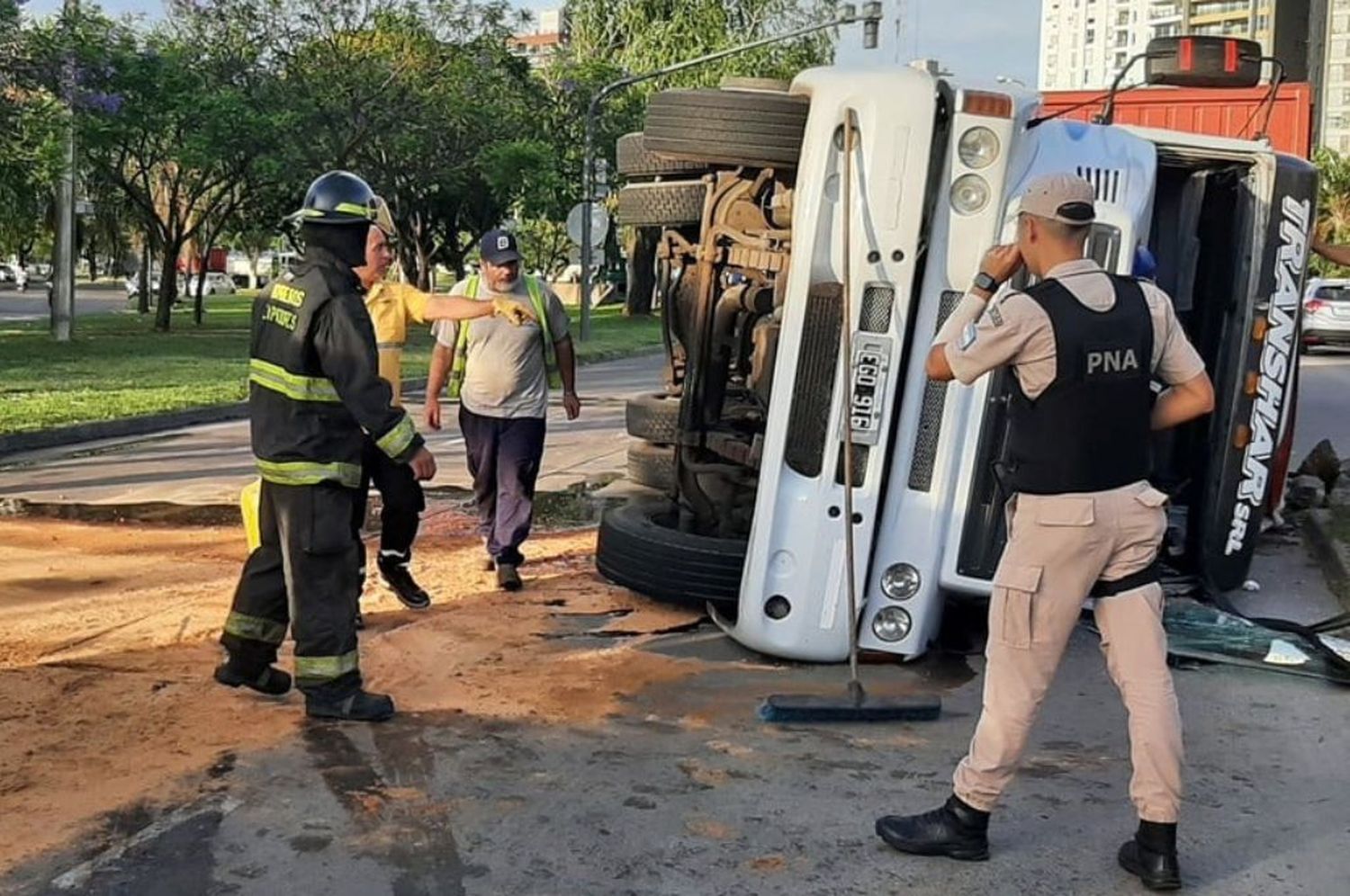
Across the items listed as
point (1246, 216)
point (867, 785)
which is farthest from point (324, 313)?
point (1246, 216)

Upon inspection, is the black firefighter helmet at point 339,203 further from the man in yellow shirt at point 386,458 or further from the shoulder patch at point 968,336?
the shoulder patch at point 968,336

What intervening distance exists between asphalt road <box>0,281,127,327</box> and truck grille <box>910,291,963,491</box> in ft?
107

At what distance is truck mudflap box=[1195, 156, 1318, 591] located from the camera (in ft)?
22.8

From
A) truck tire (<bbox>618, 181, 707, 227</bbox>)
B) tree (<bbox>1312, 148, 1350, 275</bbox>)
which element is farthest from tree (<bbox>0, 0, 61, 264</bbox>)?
tree (<bbox>1312, 148, 1350, 275</bbox>)

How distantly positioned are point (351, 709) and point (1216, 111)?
8603mm

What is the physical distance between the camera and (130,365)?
22062 millimetres

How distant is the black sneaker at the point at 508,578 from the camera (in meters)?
7.41

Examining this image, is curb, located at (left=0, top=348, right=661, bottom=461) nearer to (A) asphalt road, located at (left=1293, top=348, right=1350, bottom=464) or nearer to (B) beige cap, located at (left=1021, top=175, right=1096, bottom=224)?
(A) asphalt road, located at (left=1293, top=348, right=1350, bottom=464)

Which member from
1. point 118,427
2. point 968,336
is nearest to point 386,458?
point 968,336

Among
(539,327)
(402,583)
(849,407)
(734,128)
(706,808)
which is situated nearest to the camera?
(706,808)

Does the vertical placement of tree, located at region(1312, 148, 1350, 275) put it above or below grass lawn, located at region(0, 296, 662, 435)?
above

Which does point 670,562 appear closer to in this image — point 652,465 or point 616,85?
point 652,465

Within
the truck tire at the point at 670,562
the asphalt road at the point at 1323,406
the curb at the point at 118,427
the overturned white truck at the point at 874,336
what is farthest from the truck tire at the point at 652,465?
the asphalt road at the point at 1323,406

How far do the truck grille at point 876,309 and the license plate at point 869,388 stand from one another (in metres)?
0.04
